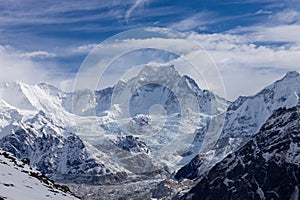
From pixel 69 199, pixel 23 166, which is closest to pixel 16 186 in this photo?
pixel 69 199

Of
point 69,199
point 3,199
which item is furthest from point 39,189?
point 3,199

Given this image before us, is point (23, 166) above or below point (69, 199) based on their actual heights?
above

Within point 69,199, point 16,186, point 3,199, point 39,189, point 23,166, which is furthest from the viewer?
point 23,166

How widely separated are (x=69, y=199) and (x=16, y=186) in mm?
12848

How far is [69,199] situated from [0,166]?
9.28 meters

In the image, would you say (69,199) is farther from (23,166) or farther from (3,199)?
(3,199)

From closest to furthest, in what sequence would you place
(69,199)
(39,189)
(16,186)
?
(16,186) < (39,189) < (69,199)

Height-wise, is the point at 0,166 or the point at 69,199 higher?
the point at 0,166

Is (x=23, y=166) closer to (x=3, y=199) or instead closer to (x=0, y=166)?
(x=0, y=166)

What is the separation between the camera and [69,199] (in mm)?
69938

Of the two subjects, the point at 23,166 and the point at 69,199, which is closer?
the point at 69,199

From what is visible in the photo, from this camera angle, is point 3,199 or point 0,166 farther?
point 0,166

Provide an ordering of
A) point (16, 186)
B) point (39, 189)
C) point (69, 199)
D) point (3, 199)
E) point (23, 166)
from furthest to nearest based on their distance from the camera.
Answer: point (23, 166) < point (69, 199) < point (39, 189) < point (16, 186) < point (3, 199)

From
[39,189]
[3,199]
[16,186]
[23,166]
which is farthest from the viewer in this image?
[23,166]
